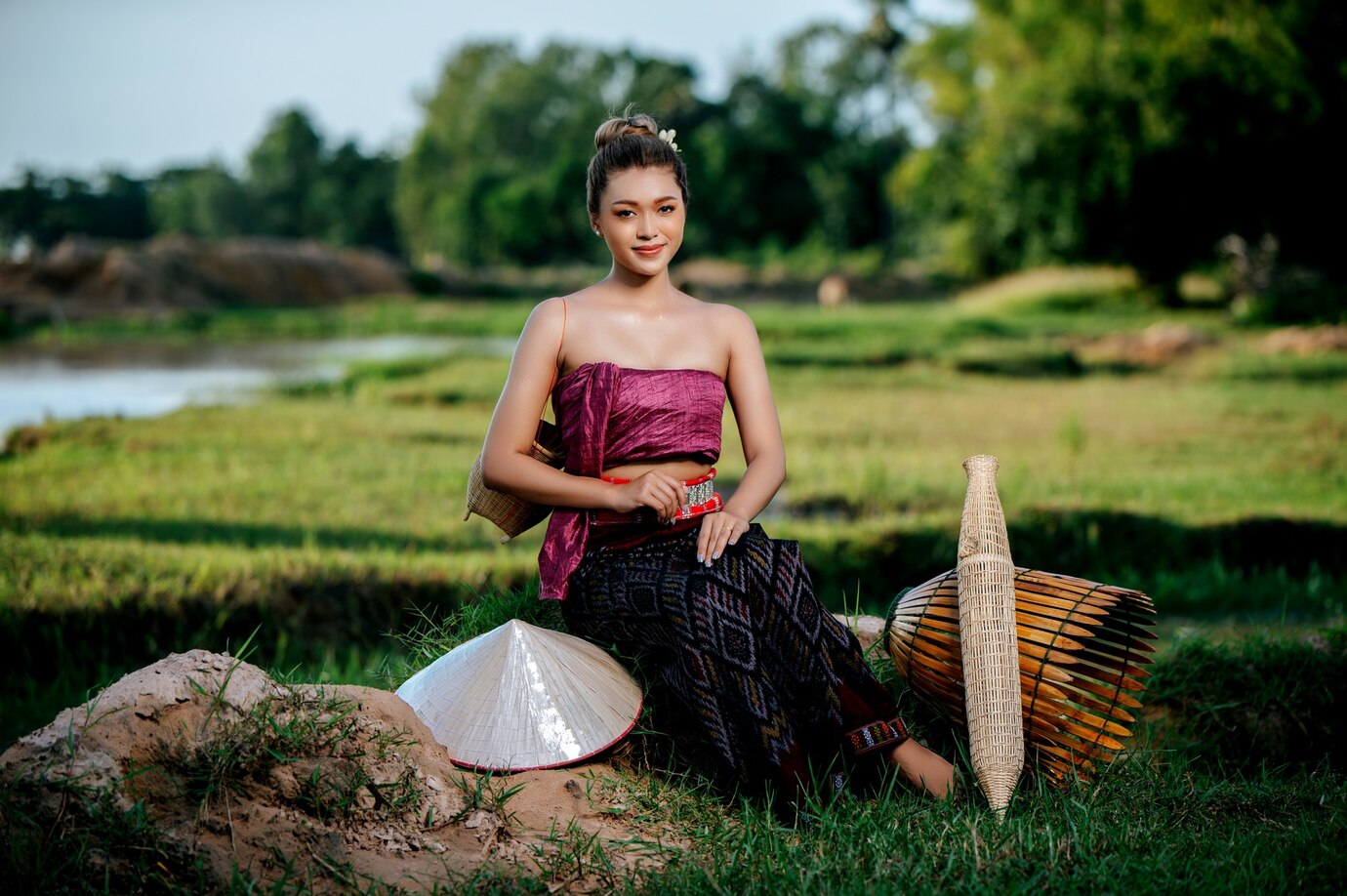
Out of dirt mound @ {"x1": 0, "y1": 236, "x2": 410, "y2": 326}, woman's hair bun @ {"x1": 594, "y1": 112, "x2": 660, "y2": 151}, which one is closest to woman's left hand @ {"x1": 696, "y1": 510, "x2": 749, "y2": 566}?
woman's hair bun @ {"x1": 594, "y1": 112, "x2": 660, "y2": 151}

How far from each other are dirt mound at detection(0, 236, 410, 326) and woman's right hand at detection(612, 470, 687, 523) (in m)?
22.4

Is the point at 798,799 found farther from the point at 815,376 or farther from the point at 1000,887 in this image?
the point at 815,376

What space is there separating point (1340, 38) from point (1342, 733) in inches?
857

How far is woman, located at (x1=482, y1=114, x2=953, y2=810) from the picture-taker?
275 centimetres

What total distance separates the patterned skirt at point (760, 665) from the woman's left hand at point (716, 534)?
3 cm

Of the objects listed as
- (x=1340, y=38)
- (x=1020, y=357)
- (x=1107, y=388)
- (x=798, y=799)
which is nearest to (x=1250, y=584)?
(x=798, y=799)

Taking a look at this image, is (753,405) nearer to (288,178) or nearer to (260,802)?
(260,802)

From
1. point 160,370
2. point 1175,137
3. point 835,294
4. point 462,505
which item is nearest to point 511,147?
point 835,294

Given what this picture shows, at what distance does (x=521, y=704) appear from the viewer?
9.28ft

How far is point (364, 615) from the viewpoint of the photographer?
504 cm

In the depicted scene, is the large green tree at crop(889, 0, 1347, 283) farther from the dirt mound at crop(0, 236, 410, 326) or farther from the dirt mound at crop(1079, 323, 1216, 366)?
the dirt mound at crop(0, 236, 410, 326)

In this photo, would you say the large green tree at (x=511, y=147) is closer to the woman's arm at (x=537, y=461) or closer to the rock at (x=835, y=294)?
the rock at (x=835, y=294)

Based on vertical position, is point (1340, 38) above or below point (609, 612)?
above

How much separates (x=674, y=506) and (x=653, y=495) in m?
0.06
